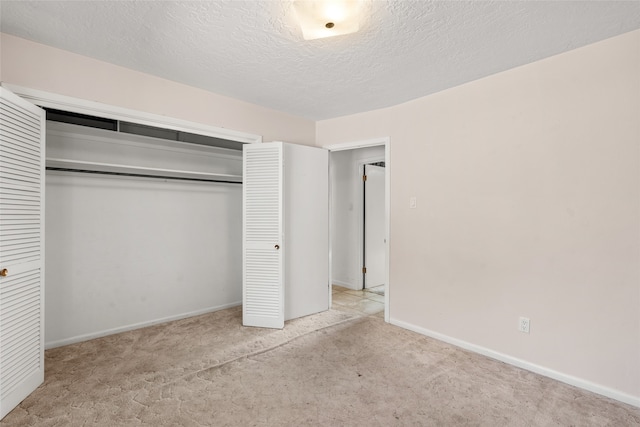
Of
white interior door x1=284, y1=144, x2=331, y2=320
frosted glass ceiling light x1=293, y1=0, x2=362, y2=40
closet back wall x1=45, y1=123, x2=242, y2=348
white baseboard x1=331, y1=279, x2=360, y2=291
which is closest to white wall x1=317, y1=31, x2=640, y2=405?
white interior door x1=284, y1=144, x2=331, y2=320

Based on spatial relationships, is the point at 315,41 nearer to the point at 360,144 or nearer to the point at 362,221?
the point at 360,144

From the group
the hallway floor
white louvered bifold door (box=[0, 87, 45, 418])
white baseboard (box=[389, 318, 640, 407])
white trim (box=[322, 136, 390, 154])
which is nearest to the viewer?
white louvered bifold door (box=[0, 87, 45, 418])

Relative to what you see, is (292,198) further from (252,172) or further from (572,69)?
(572,69)

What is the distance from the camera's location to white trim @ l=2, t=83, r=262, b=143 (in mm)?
2314

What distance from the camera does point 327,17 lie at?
1852 mm

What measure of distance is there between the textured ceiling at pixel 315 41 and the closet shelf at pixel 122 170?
0.88m

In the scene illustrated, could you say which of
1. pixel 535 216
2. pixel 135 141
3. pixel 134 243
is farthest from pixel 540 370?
pixel 135 141

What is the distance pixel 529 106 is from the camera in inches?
98.3

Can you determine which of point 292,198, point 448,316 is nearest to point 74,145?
point 292,198

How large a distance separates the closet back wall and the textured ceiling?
1141 mm

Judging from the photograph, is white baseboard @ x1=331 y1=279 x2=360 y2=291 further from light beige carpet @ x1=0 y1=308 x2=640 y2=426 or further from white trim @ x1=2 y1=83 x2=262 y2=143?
white trim @ x1=2 y1=83 x2=262 y2=143

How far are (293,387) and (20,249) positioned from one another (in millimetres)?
2033

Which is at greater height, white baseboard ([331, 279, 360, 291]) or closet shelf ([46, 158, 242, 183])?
closet shelf ([46, 158, 242, 183])

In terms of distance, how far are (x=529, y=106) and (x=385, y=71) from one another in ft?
3.90
